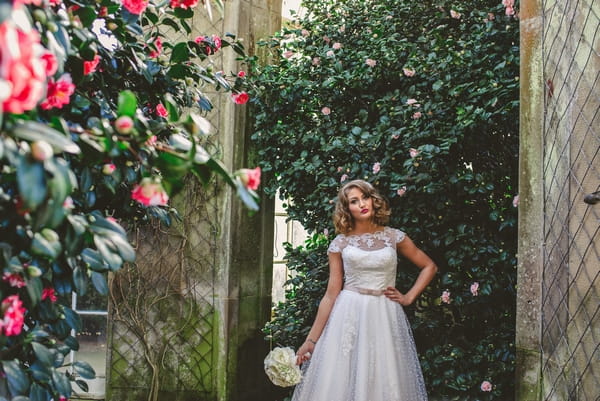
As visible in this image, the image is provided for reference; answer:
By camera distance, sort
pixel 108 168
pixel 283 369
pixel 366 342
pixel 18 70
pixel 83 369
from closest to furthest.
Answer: pixel 18 70
pixel 108 168
pixel 83 369
pixel 283 369
pixel 366 342

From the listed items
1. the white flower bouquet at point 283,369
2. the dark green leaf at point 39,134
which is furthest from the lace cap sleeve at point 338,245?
the dark green leaf at point 39,134

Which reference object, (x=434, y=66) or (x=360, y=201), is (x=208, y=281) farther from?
(x=434, y=66)

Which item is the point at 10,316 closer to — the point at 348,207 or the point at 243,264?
the point at 348,207

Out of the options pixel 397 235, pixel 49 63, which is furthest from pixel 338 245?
pixel 49 63

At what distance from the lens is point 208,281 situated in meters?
3.87

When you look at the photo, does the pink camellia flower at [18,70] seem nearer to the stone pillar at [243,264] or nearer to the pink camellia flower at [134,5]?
the pink camellia flower at [134,5]

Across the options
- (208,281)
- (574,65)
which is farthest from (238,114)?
(574,65)

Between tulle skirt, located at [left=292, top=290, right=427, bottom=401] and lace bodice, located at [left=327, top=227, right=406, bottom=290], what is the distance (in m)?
0.08

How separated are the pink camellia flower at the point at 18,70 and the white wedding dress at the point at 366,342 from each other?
95.9 inches

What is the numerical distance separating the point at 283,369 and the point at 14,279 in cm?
194

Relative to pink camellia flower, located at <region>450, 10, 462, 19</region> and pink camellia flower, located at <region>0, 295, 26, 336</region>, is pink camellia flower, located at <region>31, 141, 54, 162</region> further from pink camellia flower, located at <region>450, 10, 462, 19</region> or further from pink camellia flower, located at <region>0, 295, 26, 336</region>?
pink camellia flower, located at <region>450, 10, 462, 19</region>

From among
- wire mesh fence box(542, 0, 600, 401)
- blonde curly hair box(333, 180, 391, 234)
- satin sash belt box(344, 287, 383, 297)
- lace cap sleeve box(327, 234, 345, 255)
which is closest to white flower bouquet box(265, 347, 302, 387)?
satin sash belt box(344, 287, 383, 297)

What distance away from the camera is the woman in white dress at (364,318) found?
2885mm

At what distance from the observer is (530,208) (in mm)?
2336
